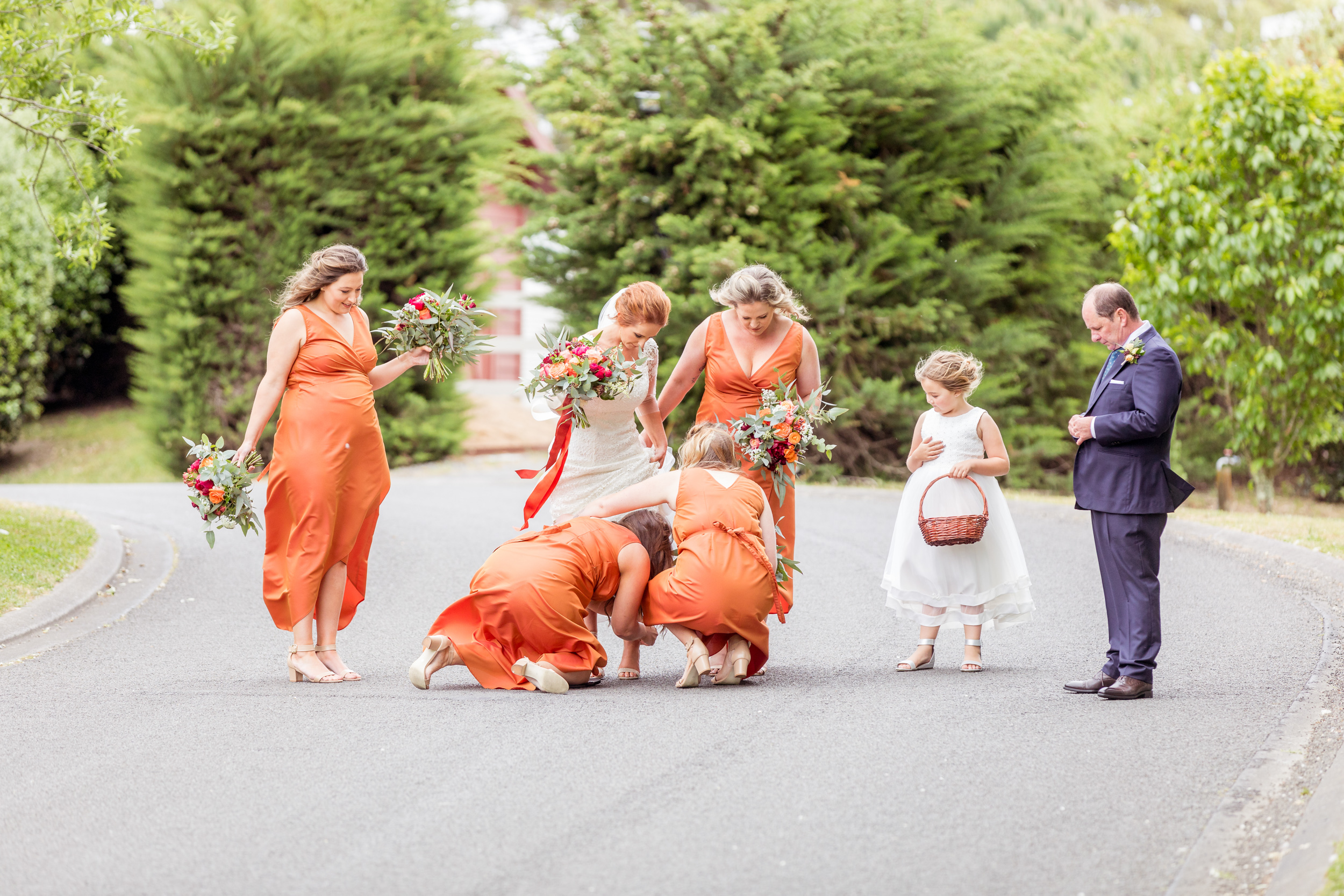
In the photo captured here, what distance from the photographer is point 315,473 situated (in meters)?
6.45

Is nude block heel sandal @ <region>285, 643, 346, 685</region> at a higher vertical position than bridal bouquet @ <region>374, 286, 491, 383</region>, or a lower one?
lower

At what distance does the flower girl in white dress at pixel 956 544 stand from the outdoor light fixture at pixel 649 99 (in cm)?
1102

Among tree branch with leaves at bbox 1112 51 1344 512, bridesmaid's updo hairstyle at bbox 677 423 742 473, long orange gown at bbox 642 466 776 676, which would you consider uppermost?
tree branch with leaves at bbox 1112 51 1344 512

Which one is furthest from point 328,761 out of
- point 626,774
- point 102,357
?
point 102,357

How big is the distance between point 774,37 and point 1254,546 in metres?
9.65

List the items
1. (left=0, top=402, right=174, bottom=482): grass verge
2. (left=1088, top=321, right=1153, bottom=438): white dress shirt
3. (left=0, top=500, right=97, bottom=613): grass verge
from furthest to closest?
(left=0, top=402, right=174, bottom=482): grass verge → (left=0, top=500, right=97, bottom=613): grass verge → (left=1088, top=321, right=1153, bottom=438): white dress shirt

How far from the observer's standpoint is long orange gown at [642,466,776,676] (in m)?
6.18

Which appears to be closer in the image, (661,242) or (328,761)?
(328,761)

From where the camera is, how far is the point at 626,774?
473 cm

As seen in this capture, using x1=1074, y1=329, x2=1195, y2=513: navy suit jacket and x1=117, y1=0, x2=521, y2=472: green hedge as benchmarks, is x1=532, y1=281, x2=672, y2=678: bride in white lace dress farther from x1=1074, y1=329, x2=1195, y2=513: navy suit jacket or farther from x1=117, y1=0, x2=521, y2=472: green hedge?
x1=117, y1=0, x2=521, y2=472: green hedge

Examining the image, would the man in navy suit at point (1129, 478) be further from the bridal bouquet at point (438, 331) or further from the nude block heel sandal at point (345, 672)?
the nude block heel sandal at point (345, 672)

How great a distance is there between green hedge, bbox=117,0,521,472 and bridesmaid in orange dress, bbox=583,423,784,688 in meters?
12.8

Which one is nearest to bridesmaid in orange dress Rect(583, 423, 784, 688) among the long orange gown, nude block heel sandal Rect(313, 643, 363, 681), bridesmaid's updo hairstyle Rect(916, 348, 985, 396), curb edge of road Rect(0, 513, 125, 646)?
the long orange gown

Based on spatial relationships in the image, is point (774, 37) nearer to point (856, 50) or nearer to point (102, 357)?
point (856, 50)
